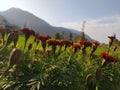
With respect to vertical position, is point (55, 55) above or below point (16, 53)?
below

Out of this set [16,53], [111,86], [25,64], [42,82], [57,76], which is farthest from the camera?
[111,86]

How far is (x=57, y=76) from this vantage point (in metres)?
4.34

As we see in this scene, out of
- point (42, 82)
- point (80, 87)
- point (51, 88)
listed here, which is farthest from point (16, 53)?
point (80, 87)

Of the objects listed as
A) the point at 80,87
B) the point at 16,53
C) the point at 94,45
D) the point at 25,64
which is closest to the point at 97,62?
the point at 94,45

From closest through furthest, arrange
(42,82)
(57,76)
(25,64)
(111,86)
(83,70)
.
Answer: (42,82)
(57,76)
(25,64)
(83,70)
(111,86)

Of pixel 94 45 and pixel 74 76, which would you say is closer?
pixel 74 76

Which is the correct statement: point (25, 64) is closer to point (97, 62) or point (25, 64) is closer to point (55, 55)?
point (55, 55)

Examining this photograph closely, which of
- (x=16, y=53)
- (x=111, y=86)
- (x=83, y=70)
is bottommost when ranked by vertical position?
(x=111, y=86)

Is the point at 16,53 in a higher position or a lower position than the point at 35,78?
higher

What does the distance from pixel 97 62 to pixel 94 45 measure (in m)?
0.56

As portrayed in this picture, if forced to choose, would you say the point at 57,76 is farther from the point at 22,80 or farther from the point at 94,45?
the point at 94,45

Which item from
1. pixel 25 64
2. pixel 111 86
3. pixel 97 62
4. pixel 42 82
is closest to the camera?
pixel 42 82

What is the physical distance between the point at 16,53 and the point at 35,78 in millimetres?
1323

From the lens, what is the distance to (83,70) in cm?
552
